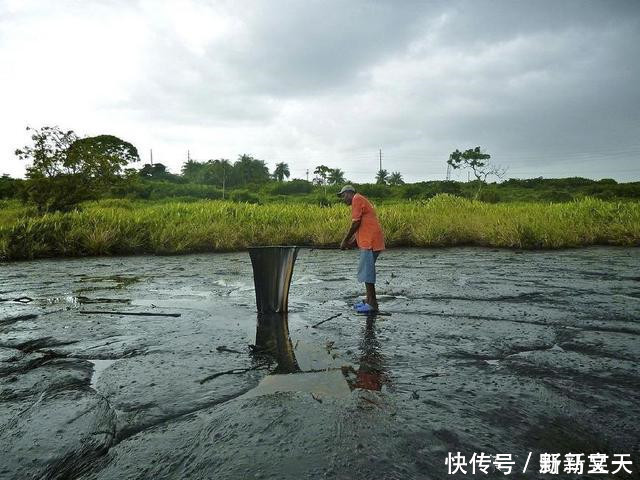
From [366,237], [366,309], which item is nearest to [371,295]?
[366,309]

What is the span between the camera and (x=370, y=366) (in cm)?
272

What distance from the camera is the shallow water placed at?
1.74 metres

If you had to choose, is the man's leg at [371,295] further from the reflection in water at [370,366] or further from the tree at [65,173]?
the tree at [65,173]

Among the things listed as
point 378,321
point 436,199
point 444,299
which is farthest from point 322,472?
point 436,199

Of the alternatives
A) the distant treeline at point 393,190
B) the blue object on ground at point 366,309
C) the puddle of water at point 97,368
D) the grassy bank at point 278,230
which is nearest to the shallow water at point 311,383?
the puddle of water at point 97,368

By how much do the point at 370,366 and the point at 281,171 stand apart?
81.9 m

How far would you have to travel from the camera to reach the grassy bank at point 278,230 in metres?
9.91

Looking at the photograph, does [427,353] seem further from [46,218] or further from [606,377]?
[46,218]

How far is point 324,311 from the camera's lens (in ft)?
14.4

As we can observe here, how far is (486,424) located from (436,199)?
51.1ft

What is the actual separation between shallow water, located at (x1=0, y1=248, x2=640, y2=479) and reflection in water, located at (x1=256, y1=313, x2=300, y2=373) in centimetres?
2

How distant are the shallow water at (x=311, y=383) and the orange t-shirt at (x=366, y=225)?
71 centimetres

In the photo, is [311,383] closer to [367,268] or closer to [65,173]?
[367,268]

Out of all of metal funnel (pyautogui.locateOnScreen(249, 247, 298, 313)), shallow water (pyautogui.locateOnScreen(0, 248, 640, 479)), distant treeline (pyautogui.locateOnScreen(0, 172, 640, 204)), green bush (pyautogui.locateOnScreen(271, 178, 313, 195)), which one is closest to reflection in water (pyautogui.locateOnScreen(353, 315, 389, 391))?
shallow water (pyautogui.locateOnScreen(0, 248, 640, 479))
